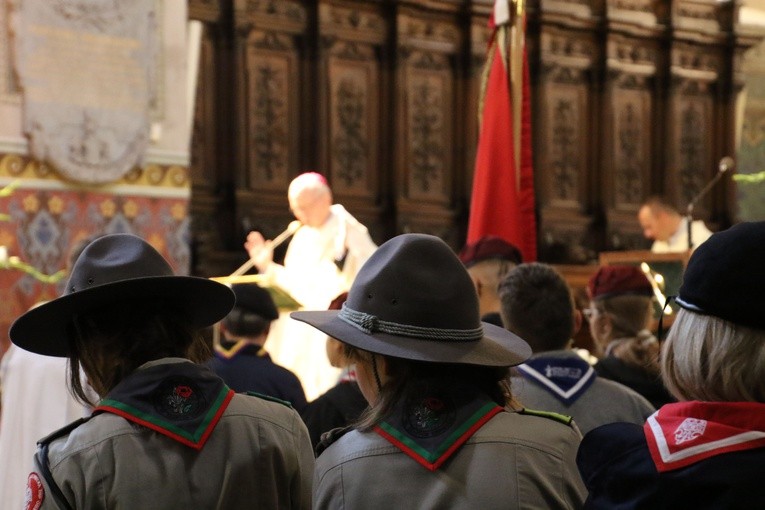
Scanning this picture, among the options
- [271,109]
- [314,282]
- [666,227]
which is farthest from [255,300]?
[666,227]

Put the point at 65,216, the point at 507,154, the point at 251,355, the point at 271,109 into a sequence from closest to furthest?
1. the point at 251,355
2. the point at 507,154
3. the point at 65,216
4. the point at 271,109

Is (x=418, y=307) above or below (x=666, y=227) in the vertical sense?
above

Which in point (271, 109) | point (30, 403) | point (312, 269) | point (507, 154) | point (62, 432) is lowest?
point (30, 403)

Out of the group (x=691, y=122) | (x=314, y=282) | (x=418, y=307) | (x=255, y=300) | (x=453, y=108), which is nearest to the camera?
(x=418, y=307)

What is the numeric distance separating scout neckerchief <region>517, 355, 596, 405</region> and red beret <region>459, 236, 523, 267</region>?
1100 mm

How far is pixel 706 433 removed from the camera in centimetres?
146

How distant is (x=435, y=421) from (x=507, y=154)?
10.4ft

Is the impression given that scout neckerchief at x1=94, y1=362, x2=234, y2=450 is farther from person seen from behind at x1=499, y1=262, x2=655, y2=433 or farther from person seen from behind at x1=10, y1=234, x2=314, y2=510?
person seen from behind at x1=499, y1=262, x2=655, y2=433

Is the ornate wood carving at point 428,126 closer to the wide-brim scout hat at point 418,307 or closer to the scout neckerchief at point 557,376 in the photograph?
the scout neckerchief at point 557,376

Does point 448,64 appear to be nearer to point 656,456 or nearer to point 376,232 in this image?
point 376,232

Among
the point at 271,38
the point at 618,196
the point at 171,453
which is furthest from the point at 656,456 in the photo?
the point at 618,196

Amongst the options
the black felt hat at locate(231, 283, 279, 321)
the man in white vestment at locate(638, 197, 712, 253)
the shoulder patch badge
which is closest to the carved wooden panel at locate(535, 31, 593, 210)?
the man in white vestment at locate(638, 197, 712, 253)

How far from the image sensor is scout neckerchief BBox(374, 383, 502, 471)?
1687 millimetres

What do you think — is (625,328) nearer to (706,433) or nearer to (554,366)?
(554,366)
